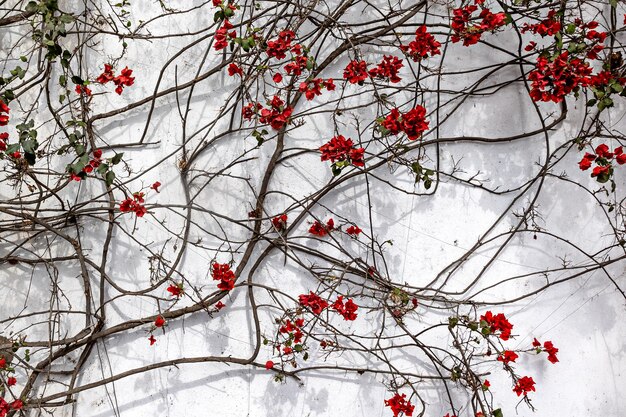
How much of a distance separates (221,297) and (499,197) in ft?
3.25

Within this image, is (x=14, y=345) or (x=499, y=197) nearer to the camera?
(x=14, y=345)

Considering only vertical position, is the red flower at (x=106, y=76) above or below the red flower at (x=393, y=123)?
above

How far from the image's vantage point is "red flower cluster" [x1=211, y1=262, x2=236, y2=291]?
190 centimetres

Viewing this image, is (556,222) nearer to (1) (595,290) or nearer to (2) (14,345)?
(1) (595,290)

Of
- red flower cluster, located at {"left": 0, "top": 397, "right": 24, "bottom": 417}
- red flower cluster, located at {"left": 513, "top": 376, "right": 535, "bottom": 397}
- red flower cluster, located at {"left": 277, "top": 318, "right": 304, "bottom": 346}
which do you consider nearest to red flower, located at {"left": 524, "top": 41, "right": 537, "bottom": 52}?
red flower cluster, located at {"left": 513, "top": 376, "right": 535, "bottom": 397}

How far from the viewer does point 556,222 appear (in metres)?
2.08

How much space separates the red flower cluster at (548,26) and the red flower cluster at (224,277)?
4.02ft

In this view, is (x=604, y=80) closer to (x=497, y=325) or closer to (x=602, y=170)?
(x=602, y=170)

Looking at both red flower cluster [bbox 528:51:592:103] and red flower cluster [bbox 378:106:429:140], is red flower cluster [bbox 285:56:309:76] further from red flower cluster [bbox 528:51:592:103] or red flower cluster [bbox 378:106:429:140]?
red flower cluster [bbox 528:51:592:103]

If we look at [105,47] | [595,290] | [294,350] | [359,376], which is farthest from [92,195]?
[595,290]

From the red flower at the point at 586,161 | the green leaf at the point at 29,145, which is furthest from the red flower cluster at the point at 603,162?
the green leaf at the point at 29,145

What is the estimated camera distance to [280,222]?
81.7 inches

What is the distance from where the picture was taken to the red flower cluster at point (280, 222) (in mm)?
2070

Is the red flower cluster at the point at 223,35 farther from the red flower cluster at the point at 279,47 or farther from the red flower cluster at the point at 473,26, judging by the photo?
the red flower cluster at the point at 473,26
